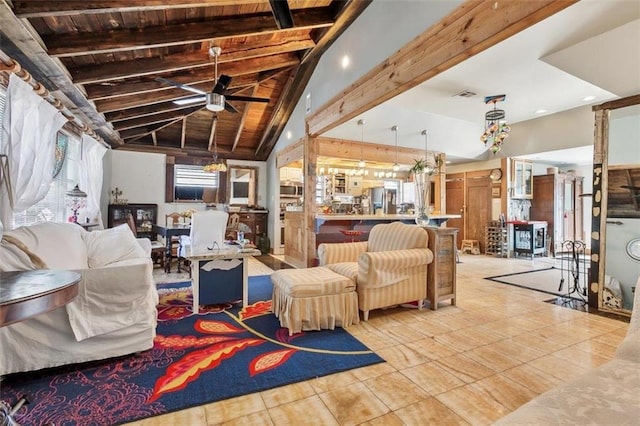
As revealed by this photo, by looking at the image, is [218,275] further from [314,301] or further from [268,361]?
[268,361]

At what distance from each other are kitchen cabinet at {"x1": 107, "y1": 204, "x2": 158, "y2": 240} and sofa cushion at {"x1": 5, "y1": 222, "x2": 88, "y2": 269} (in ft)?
14.3

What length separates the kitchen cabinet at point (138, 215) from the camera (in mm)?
6809

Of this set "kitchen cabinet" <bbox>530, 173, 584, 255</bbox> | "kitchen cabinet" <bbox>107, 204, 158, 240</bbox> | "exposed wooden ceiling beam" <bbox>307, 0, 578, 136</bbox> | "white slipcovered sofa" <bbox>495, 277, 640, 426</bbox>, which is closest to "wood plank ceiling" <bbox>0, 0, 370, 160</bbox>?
"exposed wooden ceiling beam" <bbox>307, 0, 578, 136</bbox>

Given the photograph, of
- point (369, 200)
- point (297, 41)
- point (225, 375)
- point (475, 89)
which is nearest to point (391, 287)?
point (225, 375)

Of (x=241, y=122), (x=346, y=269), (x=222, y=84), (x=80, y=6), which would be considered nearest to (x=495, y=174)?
(x=346, y=269)

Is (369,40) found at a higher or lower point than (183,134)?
higher

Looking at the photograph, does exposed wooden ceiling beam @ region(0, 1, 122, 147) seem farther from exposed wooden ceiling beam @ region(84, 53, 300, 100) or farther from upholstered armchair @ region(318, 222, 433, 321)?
upholstered armchair @ region(318, 222, 433, 321)

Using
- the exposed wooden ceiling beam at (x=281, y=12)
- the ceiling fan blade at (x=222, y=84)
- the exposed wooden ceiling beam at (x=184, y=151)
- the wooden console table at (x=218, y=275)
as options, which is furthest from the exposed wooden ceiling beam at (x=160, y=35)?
the exposed wooden ceiling beam at (x=184, y=151)

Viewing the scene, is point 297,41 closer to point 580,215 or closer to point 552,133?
point 552,133

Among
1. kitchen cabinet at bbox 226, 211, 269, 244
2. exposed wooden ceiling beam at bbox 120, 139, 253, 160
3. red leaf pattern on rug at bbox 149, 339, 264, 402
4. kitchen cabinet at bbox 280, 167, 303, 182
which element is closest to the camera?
red leaf pattern on rug at bbox 149, 339, 264, 402

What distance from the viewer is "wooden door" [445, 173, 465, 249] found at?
8.78m

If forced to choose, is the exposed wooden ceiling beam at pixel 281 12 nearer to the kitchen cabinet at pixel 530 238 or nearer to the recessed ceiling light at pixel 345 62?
the recessed ceiling light at pixel 345 62

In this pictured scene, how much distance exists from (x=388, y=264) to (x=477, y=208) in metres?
6.47

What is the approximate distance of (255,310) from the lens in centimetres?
343
